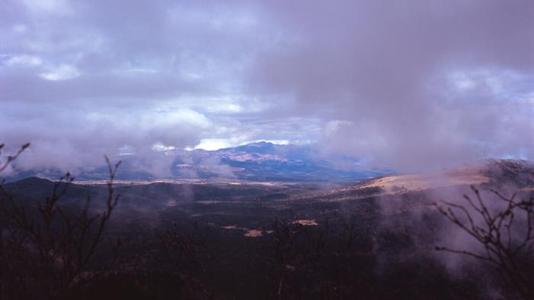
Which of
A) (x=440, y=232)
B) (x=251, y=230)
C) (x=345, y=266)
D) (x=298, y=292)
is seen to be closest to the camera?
(x=298, y=292)

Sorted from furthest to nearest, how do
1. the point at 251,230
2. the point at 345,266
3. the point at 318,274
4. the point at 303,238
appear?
the point at 251,230
the point at 303,238
the point at 345,266
the point at 318,274

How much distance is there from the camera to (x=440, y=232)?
176 meters

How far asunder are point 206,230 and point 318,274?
280 feet

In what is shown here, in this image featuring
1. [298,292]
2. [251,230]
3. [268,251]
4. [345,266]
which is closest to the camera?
[298,292]

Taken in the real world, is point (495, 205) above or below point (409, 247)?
above

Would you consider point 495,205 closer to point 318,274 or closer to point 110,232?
point 318,274

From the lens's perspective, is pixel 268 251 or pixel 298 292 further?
pixel 268 251

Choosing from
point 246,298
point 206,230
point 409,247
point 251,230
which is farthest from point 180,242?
point 409,247

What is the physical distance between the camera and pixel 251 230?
7672 inches

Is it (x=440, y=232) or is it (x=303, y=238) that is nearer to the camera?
(x=303, y=238)

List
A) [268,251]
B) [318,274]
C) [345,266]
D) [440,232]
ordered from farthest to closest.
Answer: [440,232] → [268,251] → [345,266] → [318,274]

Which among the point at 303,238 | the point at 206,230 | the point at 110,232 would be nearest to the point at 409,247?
the point at 303,238

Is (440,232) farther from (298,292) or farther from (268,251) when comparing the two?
(298,292)

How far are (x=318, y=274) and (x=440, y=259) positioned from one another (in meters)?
55.8
